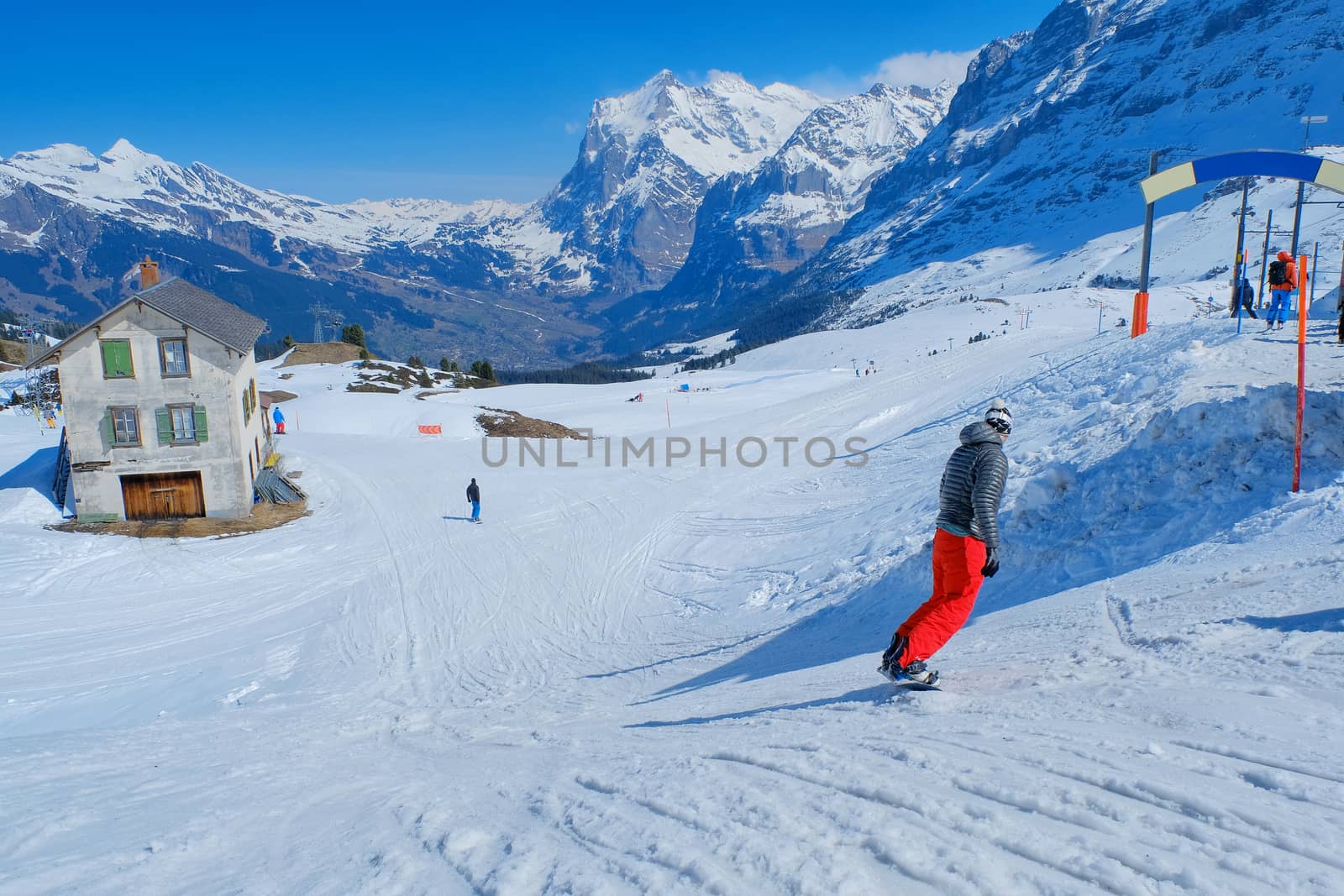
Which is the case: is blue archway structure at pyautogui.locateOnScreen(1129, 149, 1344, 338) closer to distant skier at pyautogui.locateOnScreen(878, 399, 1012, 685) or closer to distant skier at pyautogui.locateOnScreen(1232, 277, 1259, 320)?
distant skier at pyautogui.locateOnScreen(1232, 277, 1259, 320)

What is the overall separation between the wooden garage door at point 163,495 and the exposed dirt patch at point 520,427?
607 inches

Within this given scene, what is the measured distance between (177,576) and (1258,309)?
100 ft

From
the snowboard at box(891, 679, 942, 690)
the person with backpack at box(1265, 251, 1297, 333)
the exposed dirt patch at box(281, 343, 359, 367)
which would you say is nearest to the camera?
the snowboard at box(891, 679, 942, 690)

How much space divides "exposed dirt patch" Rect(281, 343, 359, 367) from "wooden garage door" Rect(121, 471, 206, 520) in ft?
167

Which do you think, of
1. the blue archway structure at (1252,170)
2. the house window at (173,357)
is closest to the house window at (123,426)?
the house window at (173,357)

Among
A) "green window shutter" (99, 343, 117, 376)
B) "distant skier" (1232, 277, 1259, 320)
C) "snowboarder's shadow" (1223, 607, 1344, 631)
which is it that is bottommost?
"snowboarder's shadow" (1223, 607, 1344, 631)

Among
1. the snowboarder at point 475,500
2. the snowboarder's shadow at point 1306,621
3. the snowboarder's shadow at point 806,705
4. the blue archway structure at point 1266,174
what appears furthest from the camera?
the snowboarder at point 475,500

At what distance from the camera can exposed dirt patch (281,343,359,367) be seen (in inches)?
2948

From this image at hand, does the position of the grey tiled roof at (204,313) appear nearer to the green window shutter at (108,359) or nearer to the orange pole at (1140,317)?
the green window shutter at (108,359)

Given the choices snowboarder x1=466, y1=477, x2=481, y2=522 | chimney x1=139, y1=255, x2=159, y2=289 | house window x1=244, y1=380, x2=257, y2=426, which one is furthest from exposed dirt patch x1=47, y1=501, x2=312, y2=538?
chimney x1=139, y1=255, x2=159, y2=289

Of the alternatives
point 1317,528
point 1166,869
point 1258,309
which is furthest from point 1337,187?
point 1166,869

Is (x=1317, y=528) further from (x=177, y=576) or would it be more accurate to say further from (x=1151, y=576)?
(x=177, y=576)

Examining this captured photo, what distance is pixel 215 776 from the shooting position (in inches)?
312

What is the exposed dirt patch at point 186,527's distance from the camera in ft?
76.8
